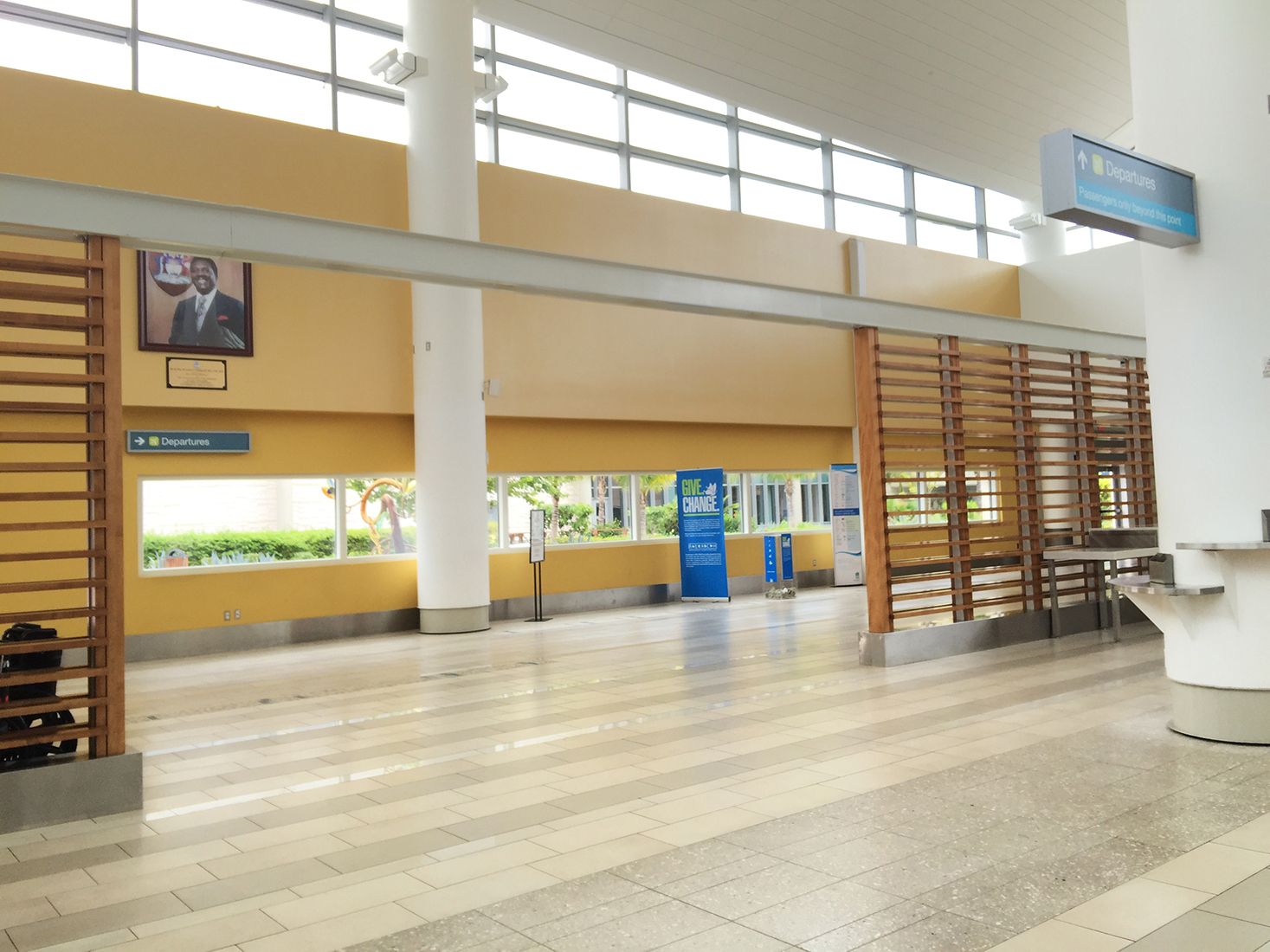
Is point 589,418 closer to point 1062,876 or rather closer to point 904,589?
point 904,589

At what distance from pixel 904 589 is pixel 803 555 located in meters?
2.64

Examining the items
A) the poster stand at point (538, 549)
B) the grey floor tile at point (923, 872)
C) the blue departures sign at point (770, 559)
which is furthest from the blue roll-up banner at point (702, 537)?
the grey floor tile at point (923, 872)

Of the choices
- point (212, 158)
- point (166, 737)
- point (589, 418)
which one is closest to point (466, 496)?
point (589, 418)

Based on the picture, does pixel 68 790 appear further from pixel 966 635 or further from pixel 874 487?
pixel 966 635

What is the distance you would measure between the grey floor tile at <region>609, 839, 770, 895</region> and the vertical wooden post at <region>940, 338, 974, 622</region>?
5.81 metres

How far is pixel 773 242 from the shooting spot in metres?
17.0

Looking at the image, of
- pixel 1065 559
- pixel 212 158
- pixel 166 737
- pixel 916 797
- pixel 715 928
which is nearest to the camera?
pixel 715 928

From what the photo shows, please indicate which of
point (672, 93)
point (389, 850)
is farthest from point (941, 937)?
point (672, 93)

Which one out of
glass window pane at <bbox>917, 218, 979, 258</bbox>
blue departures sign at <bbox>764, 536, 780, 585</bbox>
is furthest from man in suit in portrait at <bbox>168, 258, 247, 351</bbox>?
glass window pane at <bbox>917, 218, 979, 258</bbox>

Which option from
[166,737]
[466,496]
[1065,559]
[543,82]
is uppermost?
[543,82]

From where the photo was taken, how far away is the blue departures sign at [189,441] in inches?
439

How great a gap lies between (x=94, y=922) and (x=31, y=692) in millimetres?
2504

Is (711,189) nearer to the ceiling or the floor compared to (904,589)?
nearer to the ceiling

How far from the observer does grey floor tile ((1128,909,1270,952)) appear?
2855mm
